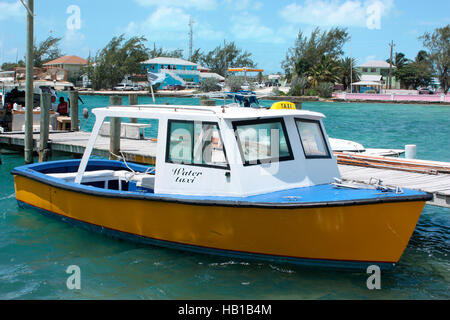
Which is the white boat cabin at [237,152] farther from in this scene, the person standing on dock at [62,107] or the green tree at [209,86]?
the green tree at [209,86]

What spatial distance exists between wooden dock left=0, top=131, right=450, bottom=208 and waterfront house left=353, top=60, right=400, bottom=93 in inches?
2974

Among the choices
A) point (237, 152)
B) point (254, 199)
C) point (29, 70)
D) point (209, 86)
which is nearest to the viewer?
point (254, 199)

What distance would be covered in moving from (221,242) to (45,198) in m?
4.21

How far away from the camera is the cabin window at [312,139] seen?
28.1 ft

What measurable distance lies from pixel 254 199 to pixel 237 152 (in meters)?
0.79

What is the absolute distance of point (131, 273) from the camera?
8.12m

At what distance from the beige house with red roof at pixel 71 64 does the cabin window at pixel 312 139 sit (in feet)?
221

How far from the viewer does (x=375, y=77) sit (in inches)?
3632

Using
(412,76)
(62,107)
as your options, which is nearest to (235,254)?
(62,107)

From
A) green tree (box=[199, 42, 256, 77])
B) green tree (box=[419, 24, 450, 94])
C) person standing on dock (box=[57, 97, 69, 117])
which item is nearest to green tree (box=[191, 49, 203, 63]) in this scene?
green tree (box=[199, 42, 256, 77])

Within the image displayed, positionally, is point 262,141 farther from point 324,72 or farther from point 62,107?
point 324,72

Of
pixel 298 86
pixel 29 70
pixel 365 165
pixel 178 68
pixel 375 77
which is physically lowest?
pixel 365 165

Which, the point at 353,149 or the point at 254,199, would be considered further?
the point at 353,149

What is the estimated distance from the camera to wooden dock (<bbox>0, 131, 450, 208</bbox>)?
30.7 ft
